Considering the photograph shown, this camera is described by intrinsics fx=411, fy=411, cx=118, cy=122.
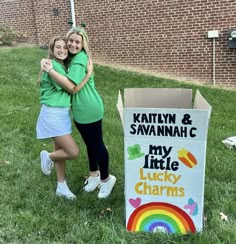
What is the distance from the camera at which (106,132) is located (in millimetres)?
5676

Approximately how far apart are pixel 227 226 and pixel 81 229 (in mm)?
1137

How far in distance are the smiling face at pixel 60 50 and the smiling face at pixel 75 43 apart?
0.16 ft

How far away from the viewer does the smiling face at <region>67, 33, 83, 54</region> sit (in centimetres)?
337

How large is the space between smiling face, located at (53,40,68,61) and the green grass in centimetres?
126

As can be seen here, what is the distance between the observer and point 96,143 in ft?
11.9

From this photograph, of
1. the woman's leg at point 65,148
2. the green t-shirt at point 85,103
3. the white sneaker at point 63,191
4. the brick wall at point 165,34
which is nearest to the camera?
the green t-shirt at point 85,103

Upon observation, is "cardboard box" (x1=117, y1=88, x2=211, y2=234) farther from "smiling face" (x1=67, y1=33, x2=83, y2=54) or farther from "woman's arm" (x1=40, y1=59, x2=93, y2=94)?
"smiling face" (x1=67, y1=33, x2=83, y2=54)

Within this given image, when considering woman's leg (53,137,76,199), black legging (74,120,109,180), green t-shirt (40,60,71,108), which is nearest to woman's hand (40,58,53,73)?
green t-shirt (40,60,71,108)

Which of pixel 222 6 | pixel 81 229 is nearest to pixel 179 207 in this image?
pixel 81 229

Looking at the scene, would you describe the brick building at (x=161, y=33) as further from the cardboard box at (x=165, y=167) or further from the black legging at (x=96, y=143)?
the cardboard box at (x=165, y=167)

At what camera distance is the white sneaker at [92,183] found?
3.86 metres


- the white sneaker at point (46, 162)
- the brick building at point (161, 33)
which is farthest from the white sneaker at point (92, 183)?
the brick building at point (161, 33)

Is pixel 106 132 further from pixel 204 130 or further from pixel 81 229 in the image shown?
pixel 204 130

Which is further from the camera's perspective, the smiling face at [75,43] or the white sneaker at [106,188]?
the white sneaker at [106,188]
